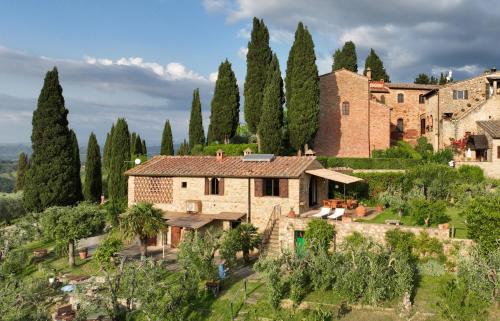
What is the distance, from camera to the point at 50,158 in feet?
116

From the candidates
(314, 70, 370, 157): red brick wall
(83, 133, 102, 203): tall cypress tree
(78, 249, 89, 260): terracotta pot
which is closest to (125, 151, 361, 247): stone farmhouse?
(78, 249, 89, 260): terracotta pot

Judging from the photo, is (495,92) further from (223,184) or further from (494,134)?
(223,184)

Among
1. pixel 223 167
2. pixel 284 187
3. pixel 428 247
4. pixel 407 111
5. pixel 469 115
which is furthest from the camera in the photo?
pixel 407 111

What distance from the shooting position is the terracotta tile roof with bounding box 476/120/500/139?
35.8m

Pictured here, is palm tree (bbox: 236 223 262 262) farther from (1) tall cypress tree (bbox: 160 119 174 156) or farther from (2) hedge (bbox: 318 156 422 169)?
(1) tall cypress tree (bbox: 160 119 174 156)

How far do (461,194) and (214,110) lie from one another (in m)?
26.4

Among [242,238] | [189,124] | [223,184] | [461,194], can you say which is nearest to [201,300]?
[242,238]

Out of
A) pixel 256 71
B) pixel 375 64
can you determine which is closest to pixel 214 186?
pixel 256 71

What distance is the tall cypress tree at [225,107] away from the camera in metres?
45.8

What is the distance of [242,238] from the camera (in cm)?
2362

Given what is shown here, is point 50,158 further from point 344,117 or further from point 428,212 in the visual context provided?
point 428,212

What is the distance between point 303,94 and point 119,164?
20.3 metres

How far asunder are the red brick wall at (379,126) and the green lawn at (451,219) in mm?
17323

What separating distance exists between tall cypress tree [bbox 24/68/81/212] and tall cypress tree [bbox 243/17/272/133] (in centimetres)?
1781
